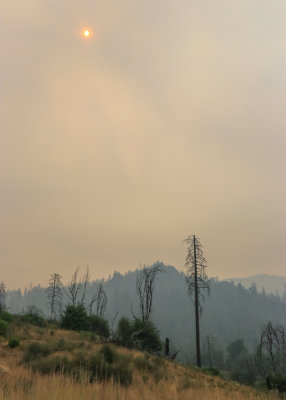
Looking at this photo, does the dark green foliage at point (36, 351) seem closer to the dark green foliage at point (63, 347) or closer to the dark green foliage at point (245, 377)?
the dark green foliage at point (63, 347)

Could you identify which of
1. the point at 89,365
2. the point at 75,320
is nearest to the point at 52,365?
the point at 89,365

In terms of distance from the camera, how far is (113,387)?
8.16 meters

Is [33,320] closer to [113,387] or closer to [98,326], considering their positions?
[98,326]

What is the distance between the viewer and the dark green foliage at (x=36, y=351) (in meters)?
13.7

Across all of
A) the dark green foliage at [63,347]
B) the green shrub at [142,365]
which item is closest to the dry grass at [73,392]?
the dark green foliage at [63,347]

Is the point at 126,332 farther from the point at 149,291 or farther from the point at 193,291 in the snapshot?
the point at 149,291

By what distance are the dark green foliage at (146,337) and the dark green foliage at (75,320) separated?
→ 22.2 ft

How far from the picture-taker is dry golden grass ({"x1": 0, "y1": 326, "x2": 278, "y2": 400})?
18.0 feet

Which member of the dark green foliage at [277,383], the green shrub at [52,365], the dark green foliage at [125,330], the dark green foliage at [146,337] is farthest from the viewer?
the dark green foliage at [146,337]

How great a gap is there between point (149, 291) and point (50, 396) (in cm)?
3337

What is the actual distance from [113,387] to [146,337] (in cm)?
1758

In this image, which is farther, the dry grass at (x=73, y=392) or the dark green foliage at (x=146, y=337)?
the dark green foliage at (x=146, y=337)

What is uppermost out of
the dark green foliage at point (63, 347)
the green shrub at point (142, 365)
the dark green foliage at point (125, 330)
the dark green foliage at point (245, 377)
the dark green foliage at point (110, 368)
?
Result: the dark green foliage at point (125, 330)

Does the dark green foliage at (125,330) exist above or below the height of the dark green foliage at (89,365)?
above
